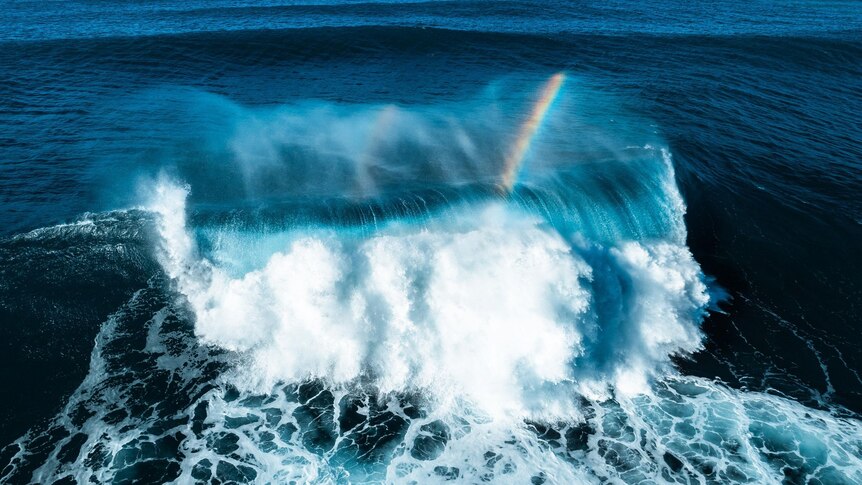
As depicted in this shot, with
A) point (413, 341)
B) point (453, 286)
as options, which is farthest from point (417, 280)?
point (413, 341)

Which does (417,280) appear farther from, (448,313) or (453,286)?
(448,313)

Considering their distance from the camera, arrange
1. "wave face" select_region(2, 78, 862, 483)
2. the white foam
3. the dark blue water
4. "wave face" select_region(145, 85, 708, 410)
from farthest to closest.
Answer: "wave face" select_region(145, 85, 708, 410), the white foam, the dark blue water, "wave face" select_region(2, 78, 862, 483)

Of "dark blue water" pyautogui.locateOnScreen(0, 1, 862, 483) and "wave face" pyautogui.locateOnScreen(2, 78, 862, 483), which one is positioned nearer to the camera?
"wave face" pyautogui.locateOnScreen(2, 78, 862, 483)

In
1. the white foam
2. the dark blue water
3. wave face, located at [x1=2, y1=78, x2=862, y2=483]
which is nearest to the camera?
wave face, located at [x1=2, y1=78, x2=862, y2=483]

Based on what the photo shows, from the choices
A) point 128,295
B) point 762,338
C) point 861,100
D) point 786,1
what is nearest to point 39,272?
point 128,295

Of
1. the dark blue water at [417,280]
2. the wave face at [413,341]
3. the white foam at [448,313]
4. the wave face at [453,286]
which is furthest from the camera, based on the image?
the wave face at [453,286]

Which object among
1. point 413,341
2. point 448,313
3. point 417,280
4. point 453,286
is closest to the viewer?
point 413,341

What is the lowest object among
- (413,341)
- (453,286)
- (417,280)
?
(413,341)

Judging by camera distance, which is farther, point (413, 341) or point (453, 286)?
point (453, 286)

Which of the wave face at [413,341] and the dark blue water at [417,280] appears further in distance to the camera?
the dark blue water at [417,280]

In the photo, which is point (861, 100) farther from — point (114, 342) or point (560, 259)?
point (114, 342)
